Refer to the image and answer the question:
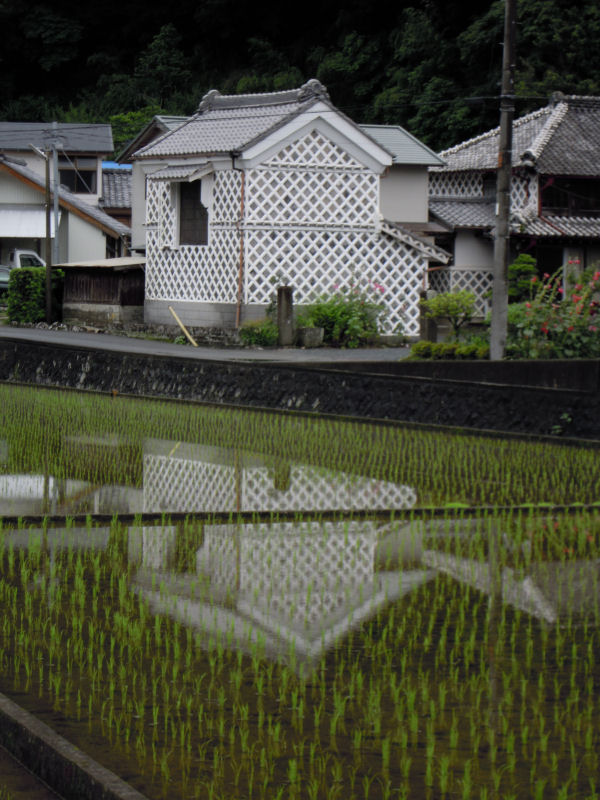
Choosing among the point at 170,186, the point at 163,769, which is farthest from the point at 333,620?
the point at 170,186

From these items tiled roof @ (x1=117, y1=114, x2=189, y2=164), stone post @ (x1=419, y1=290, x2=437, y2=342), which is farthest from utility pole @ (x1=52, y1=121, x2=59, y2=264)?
stone post @ (x1=419, y1=290, x2=437, y2=342)

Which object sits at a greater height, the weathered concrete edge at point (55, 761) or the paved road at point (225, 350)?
the paved road at point (225, 350)

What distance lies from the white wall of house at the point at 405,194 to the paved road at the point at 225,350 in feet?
26.1

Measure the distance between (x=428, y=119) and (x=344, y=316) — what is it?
24.0m

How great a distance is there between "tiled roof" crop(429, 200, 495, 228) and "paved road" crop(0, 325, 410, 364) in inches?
365

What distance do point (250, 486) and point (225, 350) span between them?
1279cm

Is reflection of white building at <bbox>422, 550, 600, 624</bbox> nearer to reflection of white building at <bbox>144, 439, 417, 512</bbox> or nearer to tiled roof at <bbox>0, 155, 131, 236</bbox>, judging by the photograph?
reflection of white building at <bbox>144, 439, 417, 512</bbox>

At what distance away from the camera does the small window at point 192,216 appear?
25.9 meters

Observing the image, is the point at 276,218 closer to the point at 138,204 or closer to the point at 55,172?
the point at 138,204

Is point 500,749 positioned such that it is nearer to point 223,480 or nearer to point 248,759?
point 248,759

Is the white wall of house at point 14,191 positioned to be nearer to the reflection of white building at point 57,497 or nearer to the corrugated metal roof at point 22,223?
the corrugated metal roof at point 22,223

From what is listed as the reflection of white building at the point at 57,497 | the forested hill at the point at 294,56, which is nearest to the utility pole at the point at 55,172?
the forested hill at the point at 294,56

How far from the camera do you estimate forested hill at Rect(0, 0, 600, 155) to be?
4059 cm

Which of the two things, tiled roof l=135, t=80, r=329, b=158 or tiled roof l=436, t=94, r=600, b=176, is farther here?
tiled roof l=436, t=94, r=600, b=176
